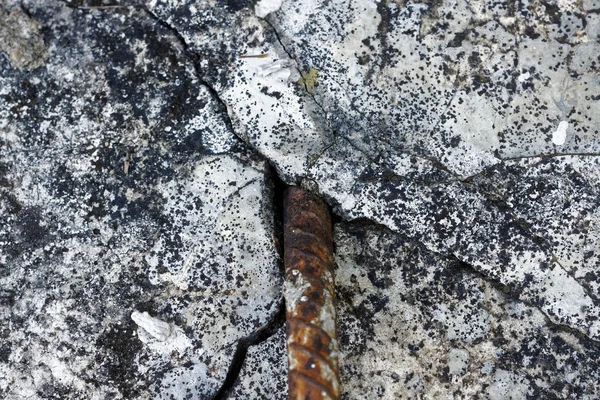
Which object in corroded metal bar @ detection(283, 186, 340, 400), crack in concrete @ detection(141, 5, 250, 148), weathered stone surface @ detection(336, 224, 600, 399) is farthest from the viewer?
crack in concrete @ detection(141, 5, 250, 148)

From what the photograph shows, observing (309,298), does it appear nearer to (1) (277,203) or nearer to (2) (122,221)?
(1) (277,203)

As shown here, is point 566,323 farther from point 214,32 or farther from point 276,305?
point 214,32

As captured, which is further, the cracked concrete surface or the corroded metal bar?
the cracked concrete surface

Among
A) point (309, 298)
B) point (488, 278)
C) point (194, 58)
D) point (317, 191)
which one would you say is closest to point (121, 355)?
point (309, 298)

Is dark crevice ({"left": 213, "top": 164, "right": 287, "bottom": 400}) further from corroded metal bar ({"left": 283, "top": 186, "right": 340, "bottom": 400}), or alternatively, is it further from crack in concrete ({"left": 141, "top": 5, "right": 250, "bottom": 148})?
crack in concrete ({"left": 141, "top": 5, "right": 250, "bottom": 148})

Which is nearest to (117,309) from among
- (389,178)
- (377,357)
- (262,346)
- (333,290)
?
(262,346)

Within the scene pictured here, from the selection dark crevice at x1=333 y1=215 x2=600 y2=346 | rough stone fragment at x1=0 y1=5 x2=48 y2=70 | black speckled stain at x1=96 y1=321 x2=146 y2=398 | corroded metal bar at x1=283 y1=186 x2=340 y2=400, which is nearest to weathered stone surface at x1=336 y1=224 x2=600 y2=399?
dark crevice at x1=333 y1=215 x2=600 y2=346

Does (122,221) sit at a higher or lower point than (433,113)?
lower
